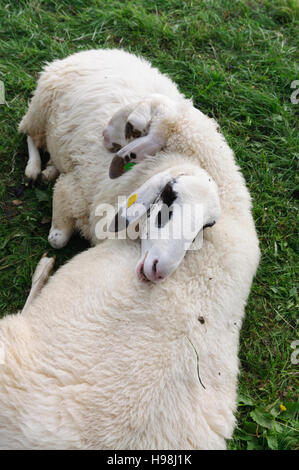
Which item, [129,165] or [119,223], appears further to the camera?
[129,165]

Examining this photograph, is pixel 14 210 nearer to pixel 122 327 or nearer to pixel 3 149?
pixel 3 149

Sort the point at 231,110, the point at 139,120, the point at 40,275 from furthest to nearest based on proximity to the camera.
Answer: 1. the point at 231,110
2. the point at 40,275
3. the point at 139,120

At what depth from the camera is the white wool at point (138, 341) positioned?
194 cm

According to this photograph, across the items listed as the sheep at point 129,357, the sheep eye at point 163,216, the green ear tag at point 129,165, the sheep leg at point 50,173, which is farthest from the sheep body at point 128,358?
the sheep leg at point 50,173

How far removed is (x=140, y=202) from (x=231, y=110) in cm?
249

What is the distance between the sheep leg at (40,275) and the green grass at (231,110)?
0.46 ft

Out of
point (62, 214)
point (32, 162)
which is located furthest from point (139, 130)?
point (32, 162)

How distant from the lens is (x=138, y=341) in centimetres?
215

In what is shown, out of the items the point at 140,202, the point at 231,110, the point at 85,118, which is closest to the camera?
the point at 140,202

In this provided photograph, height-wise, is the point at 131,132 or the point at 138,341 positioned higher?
the point at 131,132

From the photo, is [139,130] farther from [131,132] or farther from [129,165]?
[129,165]

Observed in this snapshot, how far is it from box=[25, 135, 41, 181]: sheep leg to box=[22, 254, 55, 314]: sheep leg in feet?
2.82

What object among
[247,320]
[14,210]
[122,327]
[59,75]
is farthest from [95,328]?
[59,75]

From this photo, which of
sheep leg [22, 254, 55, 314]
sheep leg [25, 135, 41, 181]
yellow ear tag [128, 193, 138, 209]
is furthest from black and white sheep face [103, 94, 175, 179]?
sheep leg [25, 135, 41, 181]
